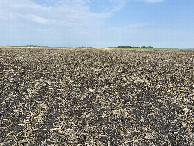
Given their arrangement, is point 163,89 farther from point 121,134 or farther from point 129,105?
point 121,134

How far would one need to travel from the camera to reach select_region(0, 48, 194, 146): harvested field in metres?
8.06

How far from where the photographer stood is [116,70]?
41.0 feet

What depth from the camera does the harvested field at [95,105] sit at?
26.5ft

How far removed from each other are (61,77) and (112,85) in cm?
326

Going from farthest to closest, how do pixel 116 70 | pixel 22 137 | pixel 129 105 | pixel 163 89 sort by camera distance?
pixel 116 70, pixel 163 89, pixel 129 105, pixel 22 137

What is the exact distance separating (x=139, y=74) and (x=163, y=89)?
2.00 metres

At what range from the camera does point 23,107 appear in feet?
29.9

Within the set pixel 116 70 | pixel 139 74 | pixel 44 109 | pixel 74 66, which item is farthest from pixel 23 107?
pixel 139 74

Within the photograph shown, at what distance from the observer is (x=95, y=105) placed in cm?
930

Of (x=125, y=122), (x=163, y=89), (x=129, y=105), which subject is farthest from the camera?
(x=163, y=89)

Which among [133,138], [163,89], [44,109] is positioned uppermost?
[163,89]

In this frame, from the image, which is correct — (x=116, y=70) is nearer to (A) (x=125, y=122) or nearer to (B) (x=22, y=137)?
(A) (x=125, y=122)

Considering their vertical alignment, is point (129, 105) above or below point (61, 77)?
below

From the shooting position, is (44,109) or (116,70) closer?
(44,109)
